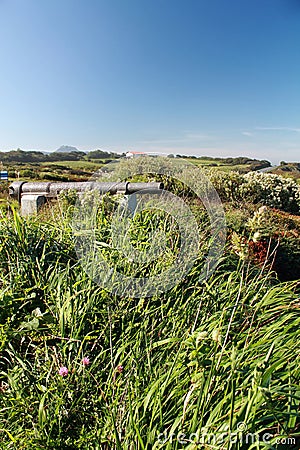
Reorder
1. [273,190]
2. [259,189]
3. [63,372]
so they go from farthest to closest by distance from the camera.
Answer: [273,190] < [259,189] < [63,372]

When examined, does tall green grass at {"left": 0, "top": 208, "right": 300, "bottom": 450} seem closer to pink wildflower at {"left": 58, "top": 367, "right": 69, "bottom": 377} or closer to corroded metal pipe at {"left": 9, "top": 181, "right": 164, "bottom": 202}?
pink wildflower at {"left": 58, "top": 367, "right": 69, "bottom": 377}

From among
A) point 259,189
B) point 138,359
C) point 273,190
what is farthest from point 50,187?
point 273,190

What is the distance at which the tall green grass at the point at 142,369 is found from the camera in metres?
1.27

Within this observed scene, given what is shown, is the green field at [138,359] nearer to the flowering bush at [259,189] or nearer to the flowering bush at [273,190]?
the flowering bush at [259,189]

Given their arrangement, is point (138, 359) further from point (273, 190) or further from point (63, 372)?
point (273, 190)

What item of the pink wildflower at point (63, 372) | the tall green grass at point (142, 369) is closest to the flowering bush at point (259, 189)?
the tall green grass at point (142, 369)

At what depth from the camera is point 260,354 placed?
1.56 meters

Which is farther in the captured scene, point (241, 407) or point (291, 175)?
point (291, 175)

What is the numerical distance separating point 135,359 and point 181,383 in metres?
0.28

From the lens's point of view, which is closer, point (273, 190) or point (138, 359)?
point (138, 359)

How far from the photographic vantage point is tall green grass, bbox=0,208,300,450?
50.1 inches

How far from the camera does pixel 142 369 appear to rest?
1727 millimetres

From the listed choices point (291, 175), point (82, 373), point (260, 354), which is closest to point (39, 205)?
point (82, 373)

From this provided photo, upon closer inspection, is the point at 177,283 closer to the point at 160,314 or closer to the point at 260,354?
the point at 160,314
